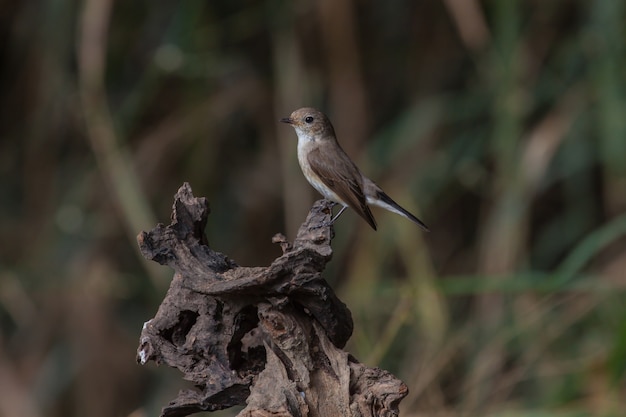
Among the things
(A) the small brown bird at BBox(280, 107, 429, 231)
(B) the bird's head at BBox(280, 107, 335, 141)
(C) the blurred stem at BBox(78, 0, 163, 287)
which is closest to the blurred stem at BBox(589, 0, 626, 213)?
(A) the small brown bird at BBox(280, 107, 429, 231)

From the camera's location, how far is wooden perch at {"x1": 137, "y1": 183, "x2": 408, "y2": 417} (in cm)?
191

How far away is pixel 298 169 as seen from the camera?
5.02 m

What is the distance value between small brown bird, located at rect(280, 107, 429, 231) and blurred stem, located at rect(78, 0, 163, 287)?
1068mm

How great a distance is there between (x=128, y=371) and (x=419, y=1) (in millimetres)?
2454

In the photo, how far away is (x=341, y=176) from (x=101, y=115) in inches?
58.5

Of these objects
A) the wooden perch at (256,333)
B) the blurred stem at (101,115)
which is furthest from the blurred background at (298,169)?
the wooden perch at (256,333)

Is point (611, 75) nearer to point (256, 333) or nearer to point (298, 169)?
point (298, 169)

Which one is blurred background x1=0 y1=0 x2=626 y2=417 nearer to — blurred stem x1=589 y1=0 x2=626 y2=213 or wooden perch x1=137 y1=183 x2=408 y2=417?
blurred stem x1=589 y1=0 x2=626 y2=213

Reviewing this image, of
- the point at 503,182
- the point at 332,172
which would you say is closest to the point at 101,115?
the point at 332,172

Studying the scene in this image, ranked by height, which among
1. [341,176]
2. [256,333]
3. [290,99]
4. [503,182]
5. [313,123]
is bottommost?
[256,333]

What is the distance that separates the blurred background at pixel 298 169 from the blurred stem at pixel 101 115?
0.04 feet

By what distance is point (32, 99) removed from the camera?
5621mm

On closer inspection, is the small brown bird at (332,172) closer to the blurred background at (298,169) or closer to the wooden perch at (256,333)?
the blurred background at (298,169)

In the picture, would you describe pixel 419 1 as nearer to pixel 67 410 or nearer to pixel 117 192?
pixel 117 192
